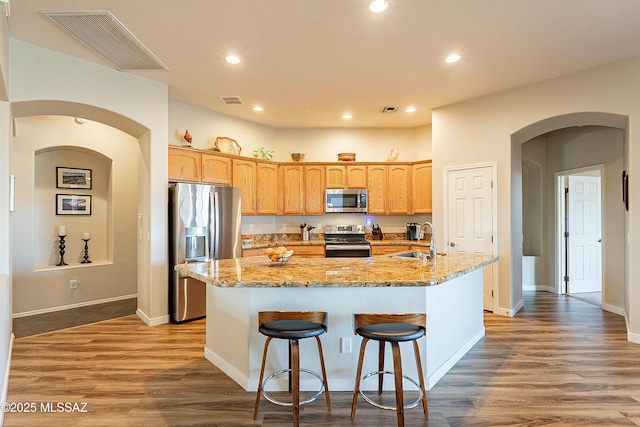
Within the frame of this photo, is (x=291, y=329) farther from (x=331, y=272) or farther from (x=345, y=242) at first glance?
(x=345, y=242)

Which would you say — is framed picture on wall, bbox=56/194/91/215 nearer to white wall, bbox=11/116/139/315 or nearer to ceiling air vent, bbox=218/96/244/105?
white wall, bbox=11/116/139/315

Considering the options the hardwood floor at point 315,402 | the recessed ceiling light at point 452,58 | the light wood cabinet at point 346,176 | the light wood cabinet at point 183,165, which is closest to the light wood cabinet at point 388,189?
the light wood cabinet at point 346,176

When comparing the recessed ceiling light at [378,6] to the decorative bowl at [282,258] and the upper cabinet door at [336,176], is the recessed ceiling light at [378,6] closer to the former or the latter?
the decorative bowl at [282,258]

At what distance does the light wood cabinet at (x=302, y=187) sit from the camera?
6184 mm

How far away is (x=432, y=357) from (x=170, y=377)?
2132 mm

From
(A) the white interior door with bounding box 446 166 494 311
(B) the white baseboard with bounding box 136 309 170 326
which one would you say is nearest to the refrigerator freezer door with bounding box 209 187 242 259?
(B) the white baseboard with bounding box 136 309 170 326

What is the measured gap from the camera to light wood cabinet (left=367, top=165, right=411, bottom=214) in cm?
611

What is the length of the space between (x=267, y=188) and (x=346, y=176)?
1.43 m

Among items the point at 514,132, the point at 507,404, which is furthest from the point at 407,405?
the point at 514,132

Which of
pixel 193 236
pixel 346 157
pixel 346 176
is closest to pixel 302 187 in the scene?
pixel 346 176

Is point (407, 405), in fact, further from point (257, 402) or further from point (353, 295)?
point (257, 402)

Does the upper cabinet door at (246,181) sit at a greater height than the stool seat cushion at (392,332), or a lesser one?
greater

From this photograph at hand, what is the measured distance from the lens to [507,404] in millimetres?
2416

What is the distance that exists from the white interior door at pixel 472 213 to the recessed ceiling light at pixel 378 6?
2.89m
